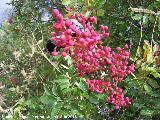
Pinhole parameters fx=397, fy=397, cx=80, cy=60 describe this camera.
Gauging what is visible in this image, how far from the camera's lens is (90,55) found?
1941 mm

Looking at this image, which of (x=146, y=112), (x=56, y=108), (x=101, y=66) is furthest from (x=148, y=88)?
(x=56, y=108)

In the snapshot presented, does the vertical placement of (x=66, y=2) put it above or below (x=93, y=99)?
above

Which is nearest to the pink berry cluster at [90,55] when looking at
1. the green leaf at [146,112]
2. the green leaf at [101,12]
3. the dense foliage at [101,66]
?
the dense foliage at [101,66]

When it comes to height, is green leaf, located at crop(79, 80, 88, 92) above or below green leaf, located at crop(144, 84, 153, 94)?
above

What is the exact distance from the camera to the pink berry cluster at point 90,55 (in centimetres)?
189

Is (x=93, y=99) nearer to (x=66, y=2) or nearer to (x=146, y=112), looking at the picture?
(x=146, y=112)

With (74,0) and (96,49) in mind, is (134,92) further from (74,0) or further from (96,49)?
(74,0)

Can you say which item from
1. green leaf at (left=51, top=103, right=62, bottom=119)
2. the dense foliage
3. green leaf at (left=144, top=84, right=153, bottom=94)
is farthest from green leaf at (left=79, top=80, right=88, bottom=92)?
green leaf at (left=144, top=84, right=153, bottom=94)

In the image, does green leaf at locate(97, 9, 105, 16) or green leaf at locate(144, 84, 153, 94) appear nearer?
green leaf at locate(144, 84, 153, 94)

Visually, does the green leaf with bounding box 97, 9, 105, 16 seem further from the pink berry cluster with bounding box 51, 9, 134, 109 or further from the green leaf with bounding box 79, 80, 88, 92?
the green leaf with bounding box 79, 80, 88, 92

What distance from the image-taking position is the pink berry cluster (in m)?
1.89

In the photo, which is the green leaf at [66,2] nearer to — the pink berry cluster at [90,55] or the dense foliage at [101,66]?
the dense foliage at [101,66]

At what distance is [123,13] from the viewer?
283cm

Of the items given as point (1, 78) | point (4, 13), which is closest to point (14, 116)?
point (1, 78)
